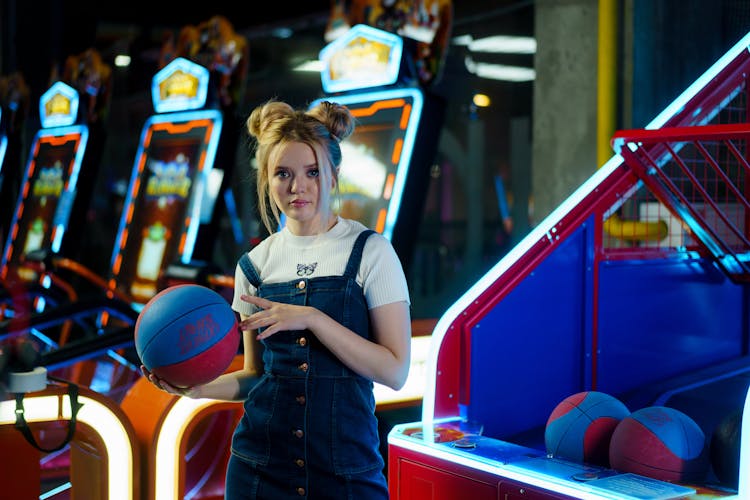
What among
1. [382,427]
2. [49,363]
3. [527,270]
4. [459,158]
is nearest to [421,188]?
[382,427]

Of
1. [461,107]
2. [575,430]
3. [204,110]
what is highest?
[461,107]

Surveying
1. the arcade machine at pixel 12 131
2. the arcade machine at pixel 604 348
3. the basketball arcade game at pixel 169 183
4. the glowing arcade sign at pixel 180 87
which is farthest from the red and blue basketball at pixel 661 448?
the arcade machine at pixel 12 131

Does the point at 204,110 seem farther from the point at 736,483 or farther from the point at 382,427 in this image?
the point at 736,483

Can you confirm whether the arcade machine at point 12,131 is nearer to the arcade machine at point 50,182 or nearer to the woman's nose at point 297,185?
the arcade machine at point 50,182

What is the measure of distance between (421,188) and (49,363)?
1.98 m

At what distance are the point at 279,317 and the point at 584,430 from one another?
1.33 metres

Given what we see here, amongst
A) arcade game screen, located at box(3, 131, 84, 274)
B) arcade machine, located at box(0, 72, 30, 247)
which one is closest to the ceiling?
arcade machine, located at box(0, 72, 30, 247)

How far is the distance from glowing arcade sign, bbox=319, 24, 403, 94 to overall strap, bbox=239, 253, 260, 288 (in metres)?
2.78

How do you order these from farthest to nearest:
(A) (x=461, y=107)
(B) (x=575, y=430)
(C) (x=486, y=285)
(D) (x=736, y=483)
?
(A) (x=461, y=107), (C) (x=486, y=285), (B) (x=575, y=430), (D) (x=736, y=483)

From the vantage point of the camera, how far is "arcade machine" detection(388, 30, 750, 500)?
2596 mm

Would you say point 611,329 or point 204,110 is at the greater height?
point 204,110

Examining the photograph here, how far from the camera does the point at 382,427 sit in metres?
4.65

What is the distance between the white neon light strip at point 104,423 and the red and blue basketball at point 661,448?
60.8 inches

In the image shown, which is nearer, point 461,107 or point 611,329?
point 611,329
